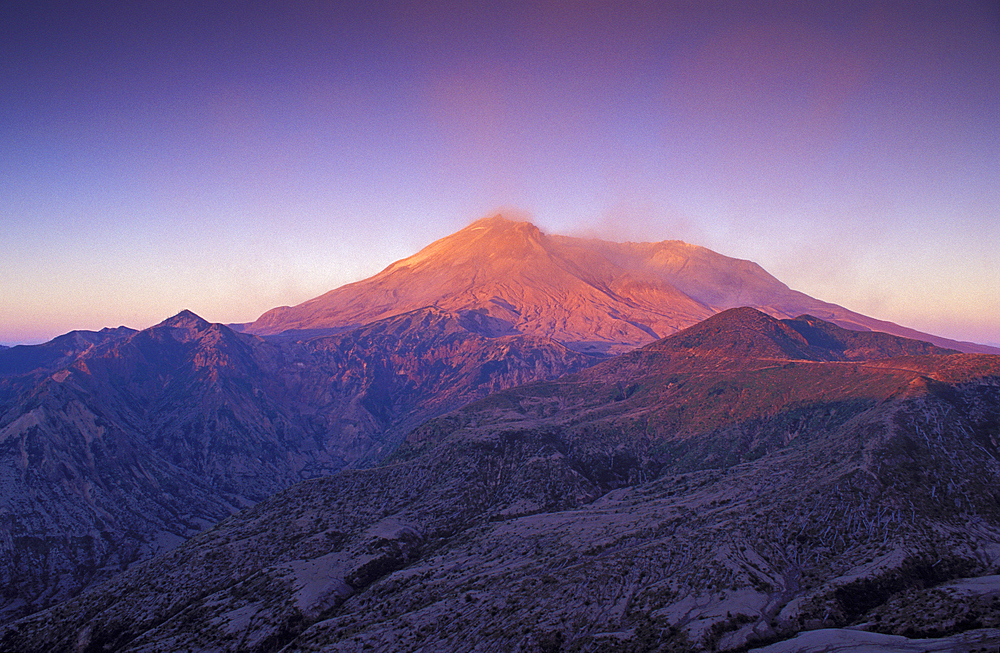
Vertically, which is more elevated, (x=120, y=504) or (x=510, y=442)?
(x=510, y=442)

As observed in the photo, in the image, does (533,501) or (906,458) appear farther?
(533,501)

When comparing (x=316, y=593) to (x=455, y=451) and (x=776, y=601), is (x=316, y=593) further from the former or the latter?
(x=776, y=601)

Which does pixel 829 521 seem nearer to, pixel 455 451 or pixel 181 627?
pixel 455 451

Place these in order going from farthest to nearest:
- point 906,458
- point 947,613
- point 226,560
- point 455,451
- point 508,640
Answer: point 455,451, point 226,560, point 906,458, point 508,640, point 947,613

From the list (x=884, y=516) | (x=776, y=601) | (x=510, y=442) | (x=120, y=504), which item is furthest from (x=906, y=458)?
(x=120, y=504)

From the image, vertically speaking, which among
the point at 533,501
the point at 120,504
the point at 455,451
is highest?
the point at 455,451

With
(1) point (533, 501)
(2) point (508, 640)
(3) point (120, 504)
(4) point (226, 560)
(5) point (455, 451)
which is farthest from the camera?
(3) point (120, 504)

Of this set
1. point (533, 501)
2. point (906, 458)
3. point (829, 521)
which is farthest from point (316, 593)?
point (906, 458)
